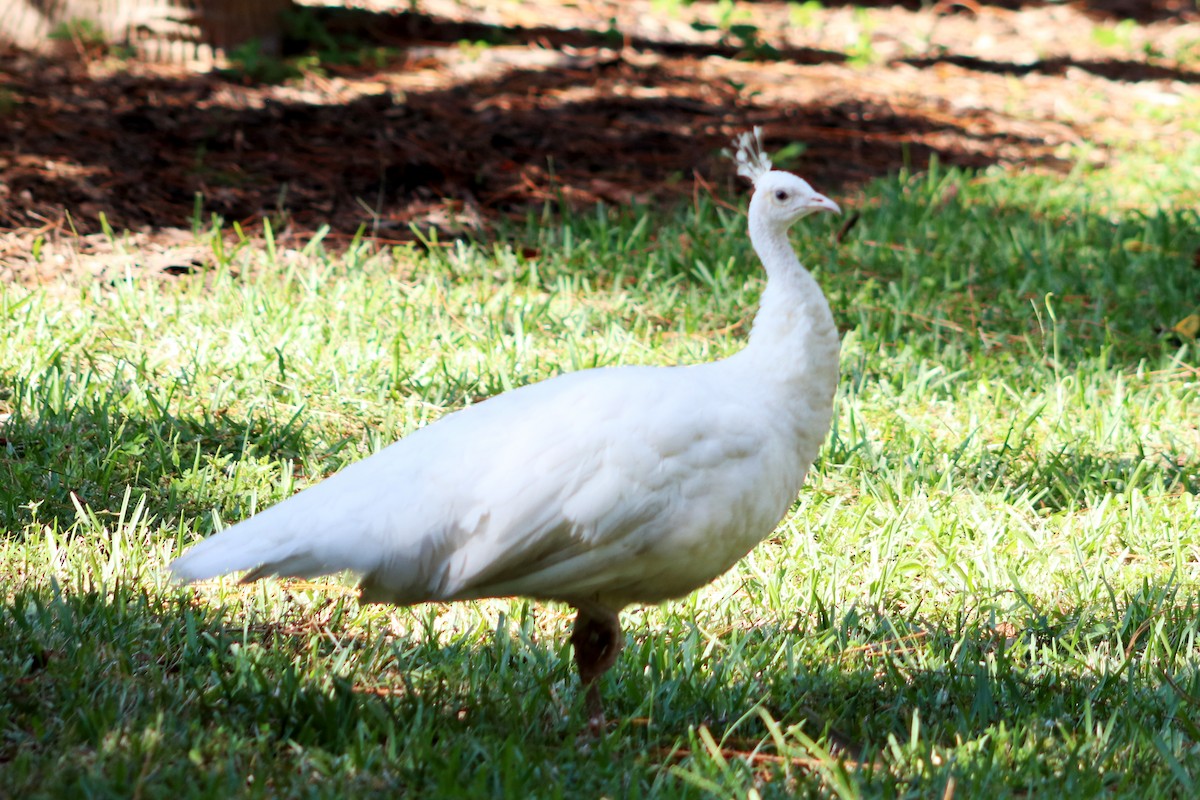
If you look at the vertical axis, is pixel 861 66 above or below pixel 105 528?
above

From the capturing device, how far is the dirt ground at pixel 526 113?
6.34 meters

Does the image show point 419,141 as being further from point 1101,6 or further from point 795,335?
point 1101,6

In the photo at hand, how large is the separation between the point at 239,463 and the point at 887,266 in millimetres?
3217

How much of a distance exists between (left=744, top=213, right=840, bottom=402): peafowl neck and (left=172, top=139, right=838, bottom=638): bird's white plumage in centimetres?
3

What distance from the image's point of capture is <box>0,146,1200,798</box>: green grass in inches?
111

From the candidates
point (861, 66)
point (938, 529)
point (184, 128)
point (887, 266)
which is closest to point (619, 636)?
point (938, 529)

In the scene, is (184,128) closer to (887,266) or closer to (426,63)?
(426,63)

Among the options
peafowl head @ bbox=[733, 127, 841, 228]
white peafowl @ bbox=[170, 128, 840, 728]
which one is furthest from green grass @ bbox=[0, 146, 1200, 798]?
peafowl head @ bbox=[733, 127, 841, 228]

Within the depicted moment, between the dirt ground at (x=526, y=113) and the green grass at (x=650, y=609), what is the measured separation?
56 centimetres

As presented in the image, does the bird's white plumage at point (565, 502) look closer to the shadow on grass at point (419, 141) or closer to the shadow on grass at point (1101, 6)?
the shadow on grass at point (419, 141)

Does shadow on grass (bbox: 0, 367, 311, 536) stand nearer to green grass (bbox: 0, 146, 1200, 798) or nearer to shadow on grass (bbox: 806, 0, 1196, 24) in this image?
green grass (bbox: 0, 146, 1200, 798)

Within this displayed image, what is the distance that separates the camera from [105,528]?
3.76 meters

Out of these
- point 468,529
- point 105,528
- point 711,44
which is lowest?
point 105,528

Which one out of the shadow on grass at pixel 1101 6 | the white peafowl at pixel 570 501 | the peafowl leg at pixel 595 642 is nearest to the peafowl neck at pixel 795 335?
the white peafowl at pixel 570 501
